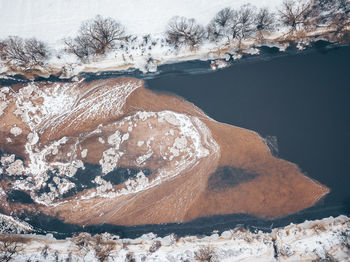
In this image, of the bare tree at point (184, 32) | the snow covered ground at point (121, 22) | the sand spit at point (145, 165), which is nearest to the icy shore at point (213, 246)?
the sand spit at point (145, 165)

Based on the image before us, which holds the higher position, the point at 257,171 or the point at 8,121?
the point at 8,121

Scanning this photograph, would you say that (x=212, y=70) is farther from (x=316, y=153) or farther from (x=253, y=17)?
(x=316, y=153)

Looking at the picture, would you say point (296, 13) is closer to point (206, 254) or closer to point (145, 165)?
point (145, 165)

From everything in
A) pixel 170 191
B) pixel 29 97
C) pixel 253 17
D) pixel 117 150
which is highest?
pixel 253 17

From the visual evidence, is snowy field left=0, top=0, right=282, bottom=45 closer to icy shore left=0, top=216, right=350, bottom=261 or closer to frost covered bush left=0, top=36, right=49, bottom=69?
frost covered bush left=0, top=36, right=49, bottom=69

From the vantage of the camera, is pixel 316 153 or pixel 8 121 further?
pixel 8 121

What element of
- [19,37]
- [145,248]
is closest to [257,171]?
[145,248]
